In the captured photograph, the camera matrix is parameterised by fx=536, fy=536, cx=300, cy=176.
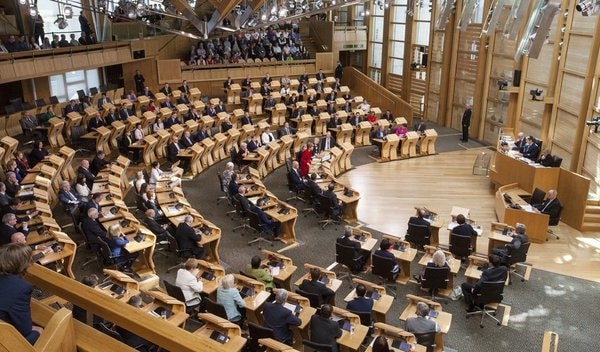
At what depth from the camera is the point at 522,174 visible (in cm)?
1434

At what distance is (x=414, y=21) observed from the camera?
24.5 metres

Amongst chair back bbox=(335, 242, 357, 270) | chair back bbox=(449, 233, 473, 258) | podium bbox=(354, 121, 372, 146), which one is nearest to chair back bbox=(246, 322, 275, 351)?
chair back bbox=(335, 242, 357, 270)

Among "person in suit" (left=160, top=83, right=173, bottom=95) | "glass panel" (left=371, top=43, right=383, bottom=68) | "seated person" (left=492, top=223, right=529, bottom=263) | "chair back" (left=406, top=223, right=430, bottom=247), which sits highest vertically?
"glass panel" (left=371, top=43, right=383, bottom=68)

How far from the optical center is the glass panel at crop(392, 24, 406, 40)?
2567 centimetres

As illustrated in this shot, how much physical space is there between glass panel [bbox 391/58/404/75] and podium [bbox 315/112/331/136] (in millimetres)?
7745

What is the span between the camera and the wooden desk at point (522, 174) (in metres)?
13.7

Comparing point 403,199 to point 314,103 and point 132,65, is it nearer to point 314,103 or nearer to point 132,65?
point 314,103

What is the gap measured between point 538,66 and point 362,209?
A: 8.71m

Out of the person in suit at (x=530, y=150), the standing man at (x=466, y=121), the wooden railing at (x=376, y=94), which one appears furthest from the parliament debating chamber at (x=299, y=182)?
the standing man at (x=466, y=121)

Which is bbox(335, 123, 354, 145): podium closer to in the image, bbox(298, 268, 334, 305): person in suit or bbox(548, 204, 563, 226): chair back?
bbox(548, 204, 563, 226): chair back

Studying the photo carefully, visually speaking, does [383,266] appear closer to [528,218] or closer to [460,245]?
[460,245]

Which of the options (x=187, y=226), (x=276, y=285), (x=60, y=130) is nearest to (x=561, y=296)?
(x=276, y=285)

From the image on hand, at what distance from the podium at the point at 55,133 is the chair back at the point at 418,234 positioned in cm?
1016

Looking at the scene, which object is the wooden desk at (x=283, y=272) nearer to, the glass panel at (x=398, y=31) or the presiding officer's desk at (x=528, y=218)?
the presiding officer's desk at (x=528, y=218)
